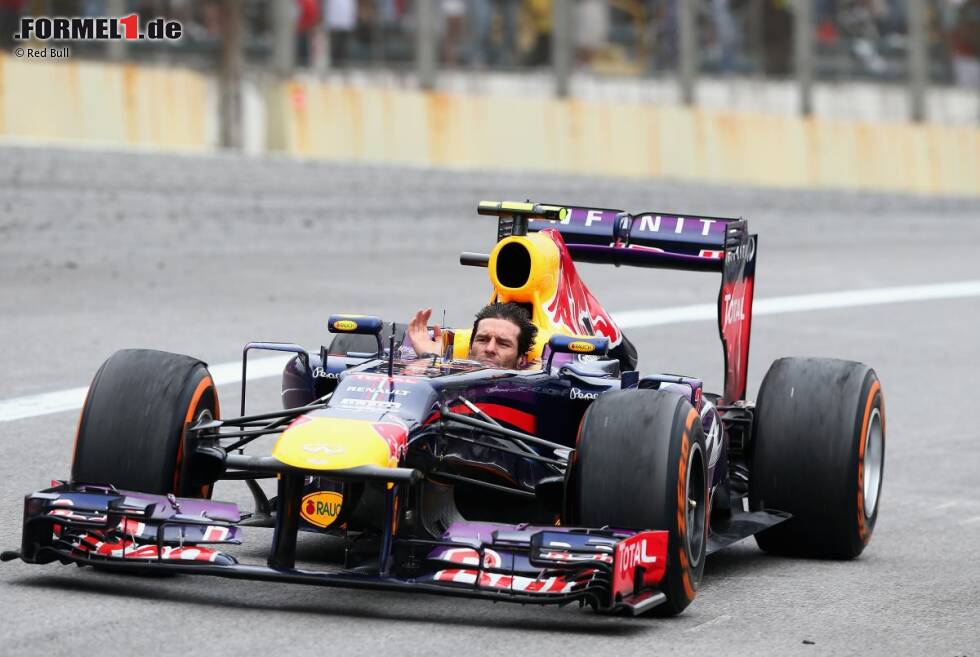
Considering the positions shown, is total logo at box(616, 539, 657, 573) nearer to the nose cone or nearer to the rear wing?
the nose cone

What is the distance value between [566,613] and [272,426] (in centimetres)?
134

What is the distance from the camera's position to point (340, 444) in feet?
22.0

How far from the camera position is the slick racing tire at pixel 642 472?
22.7 feet

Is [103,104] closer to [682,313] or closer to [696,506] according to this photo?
[682,313]

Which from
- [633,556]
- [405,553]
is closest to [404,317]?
[405,553]

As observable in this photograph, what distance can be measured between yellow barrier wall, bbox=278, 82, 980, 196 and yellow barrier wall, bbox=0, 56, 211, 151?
1.31m

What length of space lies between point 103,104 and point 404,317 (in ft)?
35.8

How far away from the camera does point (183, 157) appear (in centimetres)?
2373

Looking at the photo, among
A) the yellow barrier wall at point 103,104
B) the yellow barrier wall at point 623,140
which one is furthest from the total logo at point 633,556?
the yellow barrier wall at point 623,140

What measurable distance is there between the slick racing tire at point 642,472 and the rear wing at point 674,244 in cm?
211

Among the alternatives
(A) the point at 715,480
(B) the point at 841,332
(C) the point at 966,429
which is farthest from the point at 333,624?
(B) the point at 841,332

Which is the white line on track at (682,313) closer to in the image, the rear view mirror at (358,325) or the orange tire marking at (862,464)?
the rear view mirror at (358,325)

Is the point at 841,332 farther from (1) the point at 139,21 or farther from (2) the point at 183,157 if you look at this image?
(1) the point at 139,21

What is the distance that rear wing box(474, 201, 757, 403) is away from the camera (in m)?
9.45
